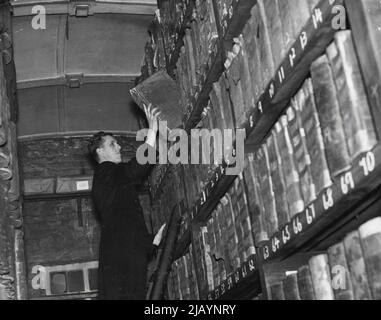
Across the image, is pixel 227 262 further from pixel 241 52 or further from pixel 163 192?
pixel 163 192

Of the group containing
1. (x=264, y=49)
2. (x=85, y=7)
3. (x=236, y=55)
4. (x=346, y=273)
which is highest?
(x=85, y=7)

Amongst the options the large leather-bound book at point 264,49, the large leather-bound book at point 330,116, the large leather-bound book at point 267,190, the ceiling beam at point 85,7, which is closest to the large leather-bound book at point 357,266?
the large leather-bound book at point 330,116

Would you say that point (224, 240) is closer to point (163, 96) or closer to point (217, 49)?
point (217, 49)

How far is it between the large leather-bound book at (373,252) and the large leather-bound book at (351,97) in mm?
196

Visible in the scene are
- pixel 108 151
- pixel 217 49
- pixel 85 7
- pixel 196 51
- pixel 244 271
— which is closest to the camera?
pixel 244 271

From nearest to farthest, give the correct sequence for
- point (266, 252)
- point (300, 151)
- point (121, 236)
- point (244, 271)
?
point (300, 151), point (266, 252), point (244, 271), point (121, 236)

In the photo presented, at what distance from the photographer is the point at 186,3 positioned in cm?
400

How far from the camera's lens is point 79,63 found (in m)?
5.73

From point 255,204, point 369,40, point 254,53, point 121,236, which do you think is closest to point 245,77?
point 254,53

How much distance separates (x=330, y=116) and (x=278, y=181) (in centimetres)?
54

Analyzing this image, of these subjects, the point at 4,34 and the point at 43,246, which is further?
the point at 43,246

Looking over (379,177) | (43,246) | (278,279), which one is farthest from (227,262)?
(43,246)

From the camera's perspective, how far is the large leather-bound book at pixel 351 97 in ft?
5.85

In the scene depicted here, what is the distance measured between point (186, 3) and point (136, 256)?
1.52m
